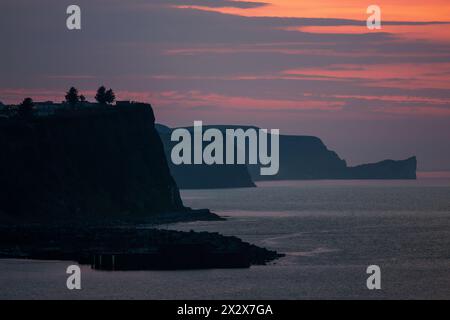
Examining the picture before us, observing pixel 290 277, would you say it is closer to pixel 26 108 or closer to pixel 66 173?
pixel 66 173

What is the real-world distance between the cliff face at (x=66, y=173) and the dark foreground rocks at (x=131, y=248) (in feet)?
94.1

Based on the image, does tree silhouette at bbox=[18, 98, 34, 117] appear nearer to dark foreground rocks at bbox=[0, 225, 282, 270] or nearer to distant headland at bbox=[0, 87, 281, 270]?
distant headland at bbox=[0, 87, 281, 270]

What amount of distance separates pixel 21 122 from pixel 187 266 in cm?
8254

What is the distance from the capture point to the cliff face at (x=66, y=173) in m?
171

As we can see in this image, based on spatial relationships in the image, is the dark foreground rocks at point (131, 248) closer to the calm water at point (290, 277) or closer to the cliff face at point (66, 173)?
the calm water at point (290, 277)

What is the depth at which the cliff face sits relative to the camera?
561 ft

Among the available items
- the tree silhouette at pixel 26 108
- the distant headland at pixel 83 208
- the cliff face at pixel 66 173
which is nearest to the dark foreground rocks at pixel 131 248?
the distant headland at pixel 83 208

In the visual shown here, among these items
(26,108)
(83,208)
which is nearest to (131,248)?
(83,208)

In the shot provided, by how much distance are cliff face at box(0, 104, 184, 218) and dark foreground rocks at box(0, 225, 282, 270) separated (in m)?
28.7

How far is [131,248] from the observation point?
120m

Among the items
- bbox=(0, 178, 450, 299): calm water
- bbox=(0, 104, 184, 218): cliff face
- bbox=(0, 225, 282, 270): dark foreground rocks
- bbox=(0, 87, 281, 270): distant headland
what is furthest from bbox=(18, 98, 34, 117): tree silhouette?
bbox=(0, 178, 450, 299): calm water

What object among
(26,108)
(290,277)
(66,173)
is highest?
(26,108)

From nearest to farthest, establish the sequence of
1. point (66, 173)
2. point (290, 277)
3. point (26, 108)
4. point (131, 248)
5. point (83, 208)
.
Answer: point (290, 277)
point (131, 248)
point (83, 208)
point (66, 173)
point (26, 108)

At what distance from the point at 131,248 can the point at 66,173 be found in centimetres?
6449
